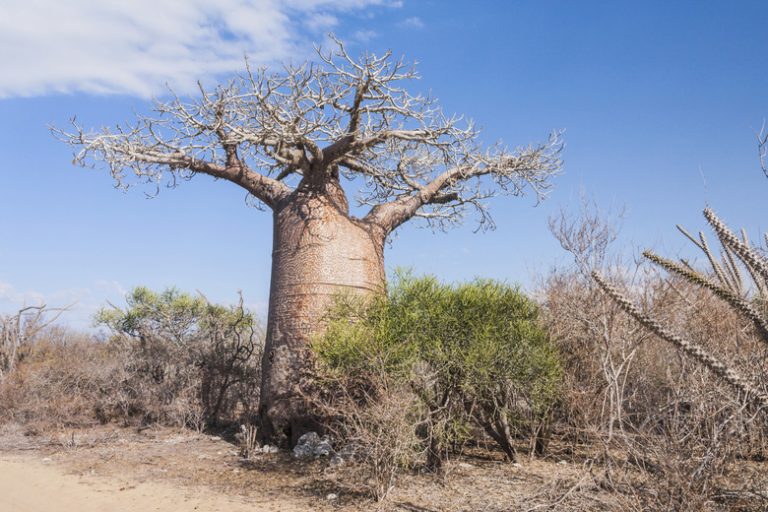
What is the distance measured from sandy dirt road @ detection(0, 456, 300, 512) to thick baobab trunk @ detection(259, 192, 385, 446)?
1570 mm

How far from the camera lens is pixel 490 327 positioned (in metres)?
5.71

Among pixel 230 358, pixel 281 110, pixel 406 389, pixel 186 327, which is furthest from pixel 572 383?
pixel 186 327

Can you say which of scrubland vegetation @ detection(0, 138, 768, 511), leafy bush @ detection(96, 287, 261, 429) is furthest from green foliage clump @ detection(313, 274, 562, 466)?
leafy bush @ detection(96, 287, 261, 429)

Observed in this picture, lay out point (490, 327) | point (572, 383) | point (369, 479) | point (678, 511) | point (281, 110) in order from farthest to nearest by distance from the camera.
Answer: point (281, 110) → point (572, 383) → point (490, 327) → point (369, 479) → point (678, 511)

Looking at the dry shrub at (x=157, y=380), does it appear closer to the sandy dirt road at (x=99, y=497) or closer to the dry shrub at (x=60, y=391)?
the dry shrub at (x=60, y=391)

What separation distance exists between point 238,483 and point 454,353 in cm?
227

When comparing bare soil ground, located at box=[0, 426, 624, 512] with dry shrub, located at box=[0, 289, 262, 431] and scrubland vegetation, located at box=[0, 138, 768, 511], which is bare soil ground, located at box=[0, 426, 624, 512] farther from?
dry shrub, located at box=[0, 289, 262, 431]

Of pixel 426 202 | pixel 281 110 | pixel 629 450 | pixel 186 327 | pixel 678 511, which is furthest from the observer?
pixel 186 327

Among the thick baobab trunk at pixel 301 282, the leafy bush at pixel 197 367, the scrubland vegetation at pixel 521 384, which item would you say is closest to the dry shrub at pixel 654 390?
the scrubland vegetation at pixel 521 384

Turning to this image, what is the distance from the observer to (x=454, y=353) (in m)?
5.46

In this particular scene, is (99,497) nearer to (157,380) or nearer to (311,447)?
(311,447)

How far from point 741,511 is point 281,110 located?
552cm

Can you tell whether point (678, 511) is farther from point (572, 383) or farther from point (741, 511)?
point (572, 383)

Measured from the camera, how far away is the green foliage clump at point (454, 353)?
5469mm
